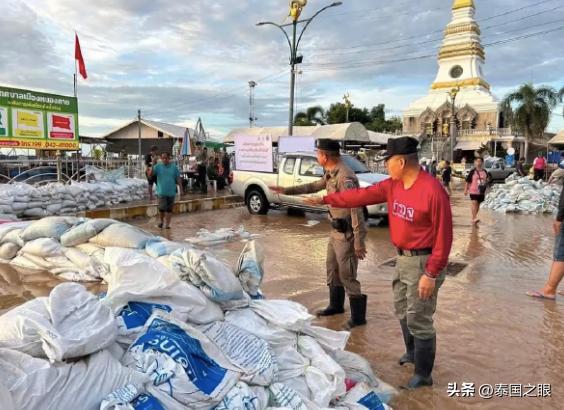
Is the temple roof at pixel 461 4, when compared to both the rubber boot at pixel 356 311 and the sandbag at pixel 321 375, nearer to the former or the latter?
the rubber boot at pixel 356 311

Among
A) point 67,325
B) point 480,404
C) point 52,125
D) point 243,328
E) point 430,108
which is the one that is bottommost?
point 480,404

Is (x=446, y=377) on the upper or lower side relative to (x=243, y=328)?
lower

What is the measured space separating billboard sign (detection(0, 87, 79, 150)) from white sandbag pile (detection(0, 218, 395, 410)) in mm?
8496

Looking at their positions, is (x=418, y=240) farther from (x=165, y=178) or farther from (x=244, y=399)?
(x=165, y=178)

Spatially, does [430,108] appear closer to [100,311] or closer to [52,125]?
[52,125]

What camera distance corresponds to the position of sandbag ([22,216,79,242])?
6344 millimetres

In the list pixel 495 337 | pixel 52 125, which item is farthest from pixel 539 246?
pixel 52 125

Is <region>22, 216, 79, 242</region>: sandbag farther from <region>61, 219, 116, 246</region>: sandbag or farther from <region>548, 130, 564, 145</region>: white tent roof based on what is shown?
<region>548, 130, 564, 145</region>: white tent roof

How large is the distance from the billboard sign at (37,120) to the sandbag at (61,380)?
964cm

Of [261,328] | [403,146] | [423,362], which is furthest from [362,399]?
[403,146]

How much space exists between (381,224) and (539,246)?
3.19 meters

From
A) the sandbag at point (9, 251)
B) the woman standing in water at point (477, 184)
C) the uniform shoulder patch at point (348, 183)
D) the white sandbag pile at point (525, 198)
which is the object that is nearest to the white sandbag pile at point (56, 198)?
the sandbag at point (9, 251)

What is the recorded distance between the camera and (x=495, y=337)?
166 inches

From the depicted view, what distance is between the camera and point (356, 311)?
14.4 feet
